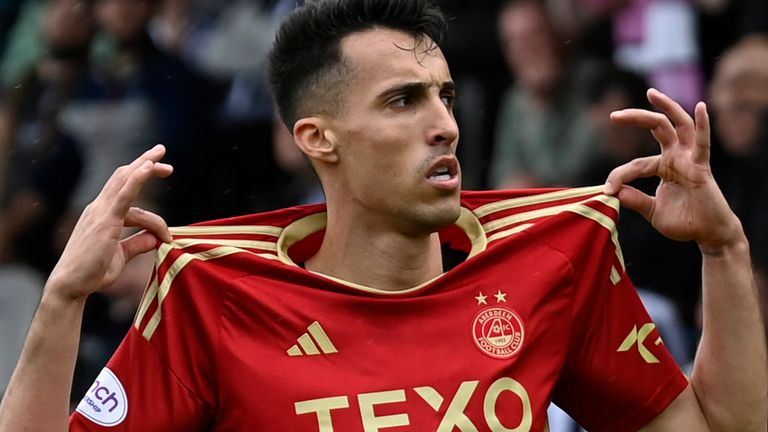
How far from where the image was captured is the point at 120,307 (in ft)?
30.7

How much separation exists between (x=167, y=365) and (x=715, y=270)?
5.26ft

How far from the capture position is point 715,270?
4.81m

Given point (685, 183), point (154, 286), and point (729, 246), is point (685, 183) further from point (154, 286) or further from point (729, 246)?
point (154, 286)

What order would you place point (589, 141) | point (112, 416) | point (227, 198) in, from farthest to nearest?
point (227, 198) → point (589, 141) → point (112, 416)

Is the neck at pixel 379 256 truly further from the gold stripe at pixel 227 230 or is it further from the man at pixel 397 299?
the gold stripe at pixel 227 230

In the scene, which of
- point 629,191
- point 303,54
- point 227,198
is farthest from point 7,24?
point 629,191

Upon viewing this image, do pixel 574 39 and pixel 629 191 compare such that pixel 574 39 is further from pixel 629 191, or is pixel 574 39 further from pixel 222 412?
pixel 222 412

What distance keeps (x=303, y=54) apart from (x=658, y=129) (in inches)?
45.5

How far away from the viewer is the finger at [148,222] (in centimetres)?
477

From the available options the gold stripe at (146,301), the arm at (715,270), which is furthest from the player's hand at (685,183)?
the gold stripe at (146,301)

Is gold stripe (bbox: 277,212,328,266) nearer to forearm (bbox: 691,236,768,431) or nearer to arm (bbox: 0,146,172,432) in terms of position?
arm (bbox: 0,146,172,432)

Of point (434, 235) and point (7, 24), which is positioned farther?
point (7, 24)

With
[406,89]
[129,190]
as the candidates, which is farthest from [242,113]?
[129,190]

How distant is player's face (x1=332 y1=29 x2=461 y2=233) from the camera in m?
4.88
